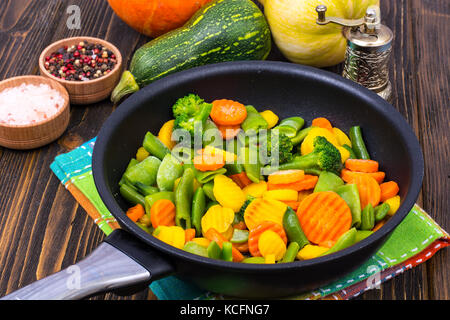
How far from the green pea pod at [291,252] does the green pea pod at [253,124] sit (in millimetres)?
531

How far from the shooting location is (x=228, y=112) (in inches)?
81.2

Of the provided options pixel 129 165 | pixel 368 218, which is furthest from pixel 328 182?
pixel 129 165

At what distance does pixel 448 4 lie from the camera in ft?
9.76

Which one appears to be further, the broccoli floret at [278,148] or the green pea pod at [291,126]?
the green pea pod at [291,126]

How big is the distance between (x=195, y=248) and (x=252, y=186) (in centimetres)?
36

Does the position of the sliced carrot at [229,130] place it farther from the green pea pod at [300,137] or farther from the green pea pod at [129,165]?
the green pea pod at [129,165]

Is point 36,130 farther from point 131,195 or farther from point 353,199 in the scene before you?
point 353,199

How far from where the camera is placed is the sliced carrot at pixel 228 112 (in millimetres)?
2057

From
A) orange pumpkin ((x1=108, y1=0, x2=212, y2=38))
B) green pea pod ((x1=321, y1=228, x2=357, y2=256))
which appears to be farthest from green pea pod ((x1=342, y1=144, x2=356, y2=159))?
orange pumpkin ((x1=108, y1=0, x2=212, y2=38))

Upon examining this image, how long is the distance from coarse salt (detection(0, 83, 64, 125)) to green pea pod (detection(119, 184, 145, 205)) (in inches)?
22.7

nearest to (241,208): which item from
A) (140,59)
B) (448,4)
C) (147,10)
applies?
(140,59)

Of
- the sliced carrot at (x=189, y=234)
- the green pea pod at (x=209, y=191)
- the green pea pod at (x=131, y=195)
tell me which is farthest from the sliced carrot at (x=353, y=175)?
the green pea pod at (x=131, y=195)

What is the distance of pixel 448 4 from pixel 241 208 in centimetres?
188

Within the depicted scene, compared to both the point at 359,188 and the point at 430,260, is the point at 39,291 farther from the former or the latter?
the point at 430,260
